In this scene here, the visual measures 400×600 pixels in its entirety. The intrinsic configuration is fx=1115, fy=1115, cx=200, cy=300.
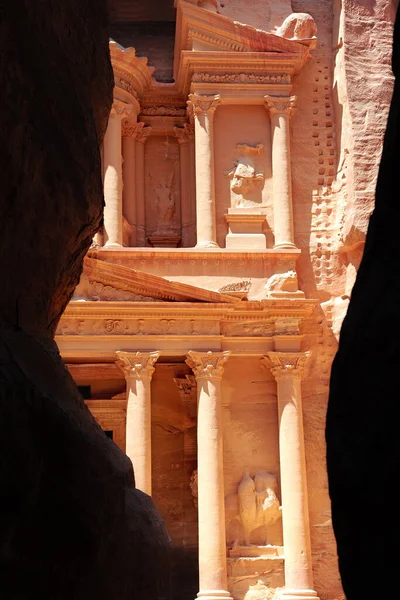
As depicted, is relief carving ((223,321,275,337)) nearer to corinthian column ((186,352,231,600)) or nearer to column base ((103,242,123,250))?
corinthian column ((186,352,231,600))

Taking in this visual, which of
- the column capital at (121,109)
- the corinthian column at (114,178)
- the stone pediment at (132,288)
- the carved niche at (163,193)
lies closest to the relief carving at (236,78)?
the column capital at (121,109)

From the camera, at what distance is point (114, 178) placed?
77.6 ft

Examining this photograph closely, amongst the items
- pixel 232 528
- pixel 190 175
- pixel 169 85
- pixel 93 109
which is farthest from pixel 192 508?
pixel 93 109

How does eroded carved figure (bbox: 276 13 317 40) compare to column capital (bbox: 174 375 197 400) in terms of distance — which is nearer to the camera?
column capital (bbox: 174 375 197 400)

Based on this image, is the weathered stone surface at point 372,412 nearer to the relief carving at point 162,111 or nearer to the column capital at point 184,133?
the column capital at point 184,133

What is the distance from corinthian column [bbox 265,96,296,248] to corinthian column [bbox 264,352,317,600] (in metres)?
2.79

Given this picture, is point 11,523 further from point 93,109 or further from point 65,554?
point 93,109

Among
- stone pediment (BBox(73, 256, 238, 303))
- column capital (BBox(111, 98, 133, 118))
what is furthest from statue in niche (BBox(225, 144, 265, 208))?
stone pediment (BBox(73, 256, 238, 303))

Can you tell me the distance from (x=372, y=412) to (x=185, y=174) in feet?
73.6

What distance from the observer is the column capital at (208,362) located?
21.5 m

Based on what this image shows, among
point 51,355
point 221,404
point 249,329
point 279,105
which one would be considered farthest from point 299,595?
point 51,355

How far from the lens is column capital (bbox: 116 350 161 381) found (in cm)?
2141

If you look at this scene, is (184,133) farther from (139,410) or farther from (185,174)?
(139,410)

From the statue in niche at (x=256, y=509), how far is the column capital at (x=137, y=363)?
2855 mm
